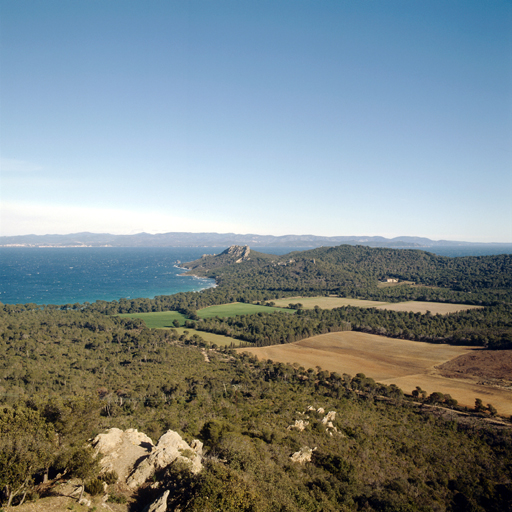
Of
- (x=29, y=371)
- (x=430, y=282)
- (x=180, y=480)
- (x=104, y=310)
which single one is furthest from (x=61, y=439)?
(x=430, y=282)

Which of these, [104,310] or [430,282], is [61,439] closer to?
[104,310]

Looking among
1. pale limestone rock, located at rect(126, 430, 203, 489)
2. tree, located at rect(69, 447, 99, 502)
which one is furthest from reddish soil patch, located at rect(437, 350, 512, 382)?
tree, located at rect(69, 447, 99, 502)

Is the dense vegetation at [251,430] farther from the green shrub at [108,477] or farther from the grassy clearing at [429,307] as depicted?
the grassy clearing at [429,307]

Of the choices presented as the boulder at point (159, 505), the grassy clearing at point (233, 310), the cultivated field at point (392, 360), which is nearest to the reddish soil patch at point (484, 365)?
the cultivated field at point (392, 360)

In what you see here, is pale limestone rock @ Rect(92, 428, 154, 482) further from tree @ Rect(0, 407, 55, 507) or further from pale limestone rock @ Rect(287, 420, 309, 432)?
pale limestone rock @ Rect(287, 420, 309, 432)

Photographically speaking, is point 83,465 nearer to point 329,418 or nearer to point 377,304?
point 329,418
